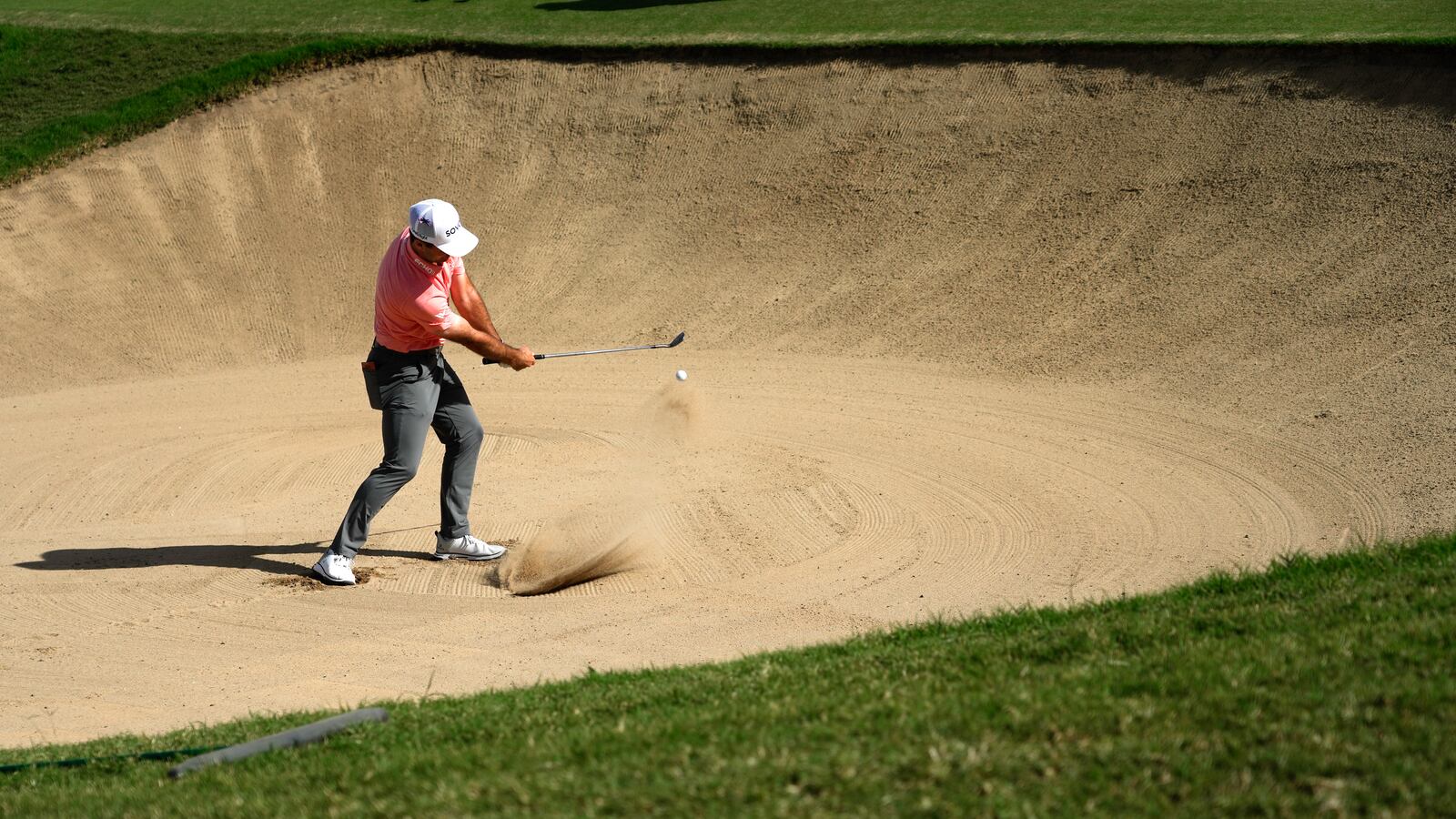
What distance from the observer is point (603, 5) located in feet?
72.3

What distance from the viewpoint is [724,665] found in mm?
6875

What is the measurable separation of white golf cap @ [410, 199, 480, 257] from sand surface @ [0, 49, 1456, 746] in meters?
2.48

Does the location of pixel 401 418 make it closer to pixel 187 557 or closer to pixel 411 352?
pixel 411 352

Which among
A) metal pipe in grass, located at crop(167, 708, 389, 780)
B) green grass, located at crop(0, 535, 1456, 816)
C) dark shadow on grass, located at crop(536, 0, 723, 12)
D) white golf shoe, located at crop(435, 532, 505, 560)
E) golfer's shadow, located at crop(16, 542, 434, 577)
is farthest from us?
dark shadow on grass, located at crop(536, 0, 723, 12)

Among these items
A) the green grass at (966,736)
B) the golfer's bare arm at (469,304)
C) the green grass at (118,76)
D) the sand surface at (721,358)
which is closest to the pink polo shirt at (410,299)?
the golfer's bare arm at (469,304)

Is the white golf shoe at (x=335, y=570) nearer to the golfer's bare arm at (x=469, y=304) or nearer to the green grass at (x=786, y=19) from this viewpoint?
the golfer's bare arm at (x=469, y=304)

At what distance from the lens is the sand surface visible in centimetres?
891

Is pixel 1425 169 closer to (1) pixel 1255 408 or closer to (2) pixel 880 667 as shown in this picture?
(1) pixel 1255 408

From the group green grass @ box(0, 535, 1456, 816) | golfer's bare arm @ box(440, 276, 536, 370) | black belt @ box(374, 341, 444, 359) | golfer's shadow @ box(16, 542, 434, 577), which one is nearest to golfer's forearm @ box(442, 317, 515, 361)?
golfer's bare arm @ box(440, 276, 536, 370)

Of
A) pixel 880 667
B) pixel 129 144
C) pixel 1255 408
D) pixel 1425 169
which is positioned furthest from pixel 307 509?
pixel 1425 169

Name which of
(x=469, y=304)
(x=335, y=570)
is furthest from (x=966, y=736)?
(x=335, y=570)

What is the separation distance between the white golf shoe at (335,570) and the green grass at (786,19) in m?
12.2

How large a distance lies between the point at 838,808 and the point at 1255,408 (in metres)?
9.26

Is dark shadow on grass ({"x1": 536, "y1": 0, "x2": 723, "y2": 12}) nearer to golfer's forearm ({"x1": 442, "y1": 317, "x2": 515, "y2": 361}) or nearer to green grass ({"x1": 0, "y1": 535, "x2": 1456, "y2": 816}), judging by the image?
golfer's forearm ({"x1": 442, "y1": 317, "x2": 515, "y2": 361})
